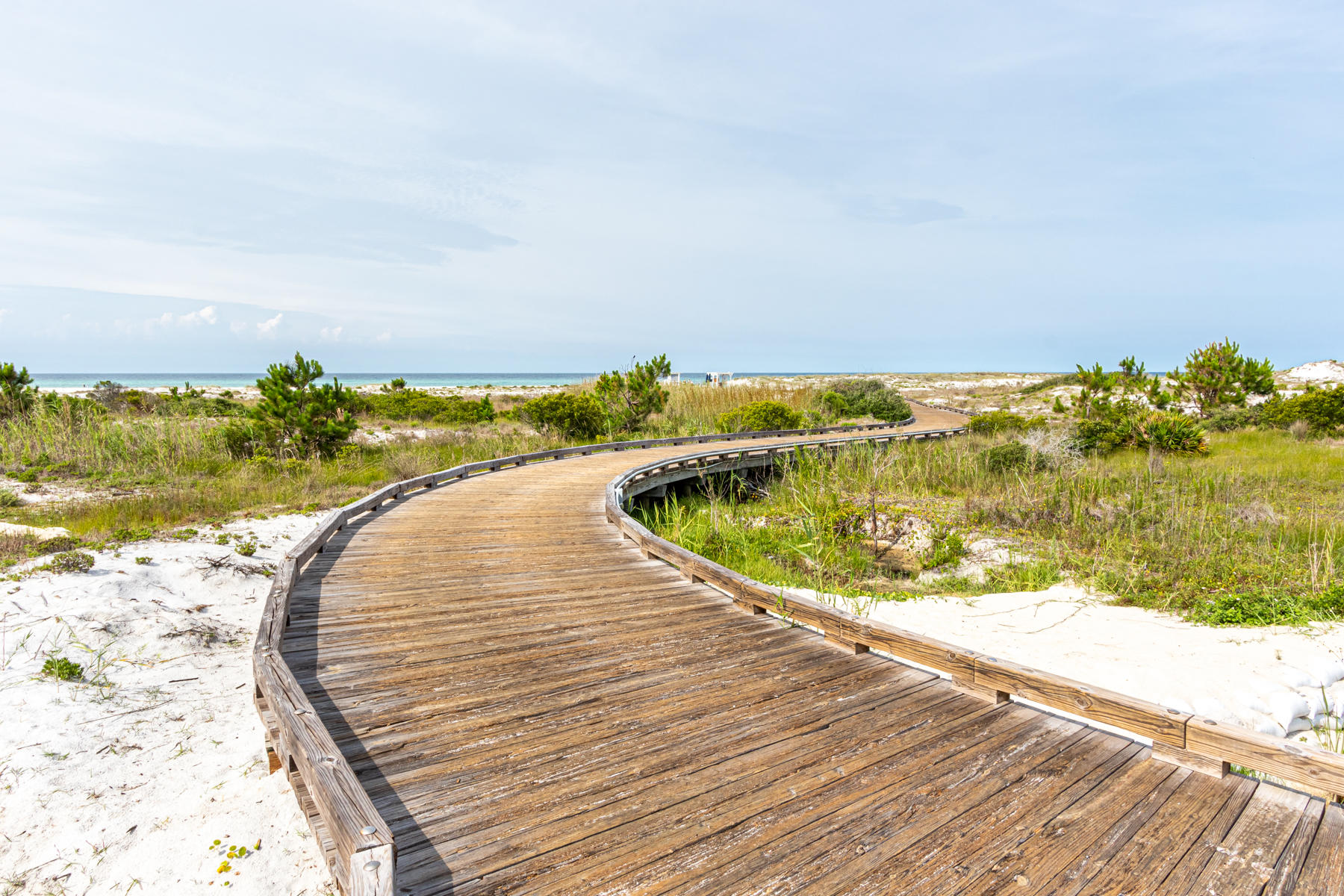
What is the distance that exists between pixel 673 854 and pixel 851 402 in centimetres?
3371

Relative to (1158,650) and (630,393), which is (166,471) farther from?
(1158,650)

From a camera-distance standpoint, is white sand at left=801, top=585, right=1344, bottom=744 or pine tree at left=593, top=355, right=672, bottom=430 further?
pine tree at left=593, top=355, right=672, bottom=430

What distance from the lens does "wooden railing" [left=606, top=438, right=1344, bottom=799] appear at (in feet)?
9.82

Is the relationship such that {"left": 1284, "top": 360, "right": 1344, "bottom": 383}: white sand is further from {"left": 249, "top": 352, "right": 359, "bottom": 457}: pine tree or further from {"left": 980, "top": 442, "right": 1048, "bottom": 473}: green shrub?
{"left": 249, "top": 352, "right": 359, "bottom": 457}: pine tree

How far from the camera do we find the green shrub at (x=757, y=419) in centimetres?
2386

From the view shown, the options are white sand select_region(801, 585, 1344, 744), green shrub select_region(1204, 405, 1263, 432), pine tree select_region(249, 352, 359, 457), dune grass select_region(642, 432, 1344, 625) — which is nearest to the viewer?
white sand select_region(801, 585, 1344, 744)

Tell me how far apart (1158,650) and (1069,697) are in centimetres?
395

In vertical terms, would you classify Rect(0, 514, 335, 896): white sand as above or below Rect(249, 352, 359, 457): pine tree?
below

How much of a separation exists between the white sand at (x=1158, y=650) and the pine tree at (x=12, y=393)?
20575 mm

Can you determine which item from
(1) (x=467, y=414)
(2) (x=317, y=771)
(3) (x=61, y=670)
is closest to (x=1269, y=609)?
(2) (x=317, y=771)

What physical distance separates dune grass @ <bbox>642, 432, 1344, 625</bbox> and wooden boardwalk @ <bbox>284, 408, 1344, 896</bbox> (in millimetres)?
4274

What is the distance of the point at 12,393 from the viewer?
648 inches

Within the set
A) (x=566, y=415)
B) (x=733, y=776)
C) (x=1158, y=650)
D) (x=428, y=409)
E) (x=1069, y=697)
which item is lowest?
(x=1158, y=650)

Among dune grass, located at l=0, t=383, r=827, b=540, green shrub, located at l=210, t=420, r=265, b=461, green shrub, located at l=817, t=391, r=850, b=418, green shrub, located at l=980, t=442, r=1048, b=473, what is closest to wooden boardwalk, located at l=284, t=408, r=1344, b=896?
dune grass, located at l=0, t=383, r=827, b=540
